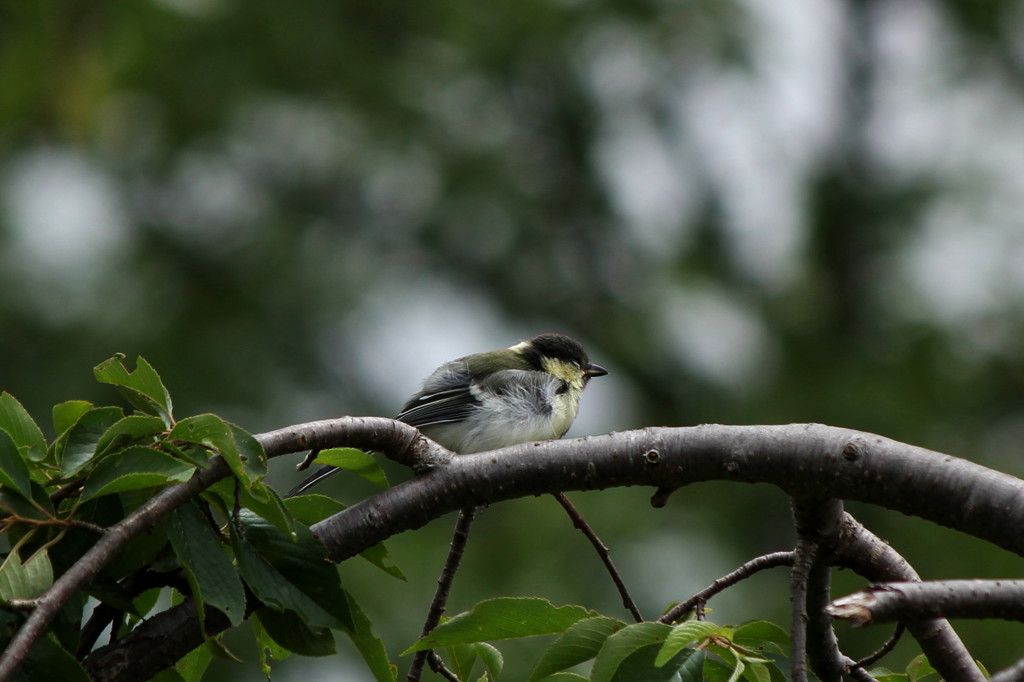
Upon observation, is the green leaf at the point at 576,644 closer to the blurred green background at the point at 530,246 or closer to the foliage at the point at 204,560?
the foliage at the point at 204,560

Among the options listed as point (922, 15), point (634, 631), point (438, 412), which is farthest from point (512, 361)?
point (922, 15)

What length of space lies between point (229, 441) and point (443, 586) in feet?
2.73

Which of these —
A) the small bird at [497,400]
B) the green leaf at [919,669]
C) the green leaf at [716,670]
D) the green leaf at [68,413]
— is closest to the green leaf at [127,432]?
the green leaf at [68,413]

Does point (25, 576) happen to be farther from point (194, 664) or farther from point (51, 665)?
point (194, 664)

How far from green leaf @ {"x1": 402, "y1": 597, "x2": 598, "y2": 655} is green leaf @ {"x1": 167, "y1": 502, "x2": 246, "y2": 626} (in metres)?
0.34

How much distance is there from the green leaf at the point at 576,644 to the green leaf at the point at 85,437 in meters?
0.89

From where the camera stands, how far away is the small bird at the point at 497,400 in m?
5.08

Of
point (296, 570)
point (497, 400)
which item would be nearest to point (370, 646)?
point (296, 570)

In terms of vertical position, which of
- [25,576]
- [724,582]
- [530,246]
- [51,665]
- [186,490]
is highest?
[530,246]

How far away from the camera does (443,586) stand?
2.49m

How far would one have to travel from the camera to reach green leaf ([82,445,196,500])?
1857mm

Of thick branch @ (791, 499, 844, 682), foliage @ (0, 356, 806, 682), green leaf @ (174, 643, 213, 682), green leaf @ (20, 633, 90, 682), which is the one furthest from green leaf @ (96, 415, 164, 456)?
thick branch @ (791, 499, 844, 682)

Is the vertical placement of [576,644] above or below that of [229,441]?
below

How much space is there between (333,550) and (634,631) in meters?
0.70
